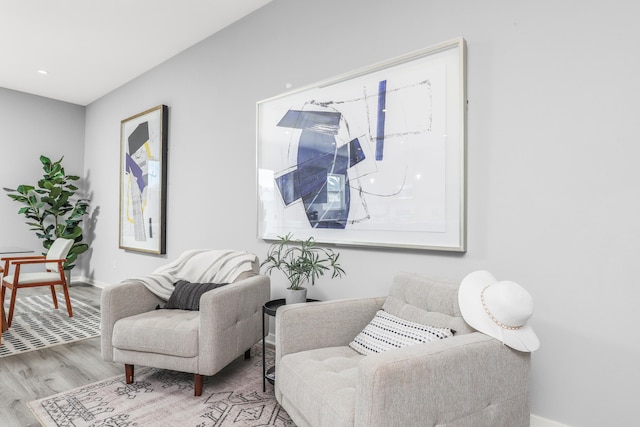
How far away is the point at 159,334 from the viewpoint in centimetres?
207

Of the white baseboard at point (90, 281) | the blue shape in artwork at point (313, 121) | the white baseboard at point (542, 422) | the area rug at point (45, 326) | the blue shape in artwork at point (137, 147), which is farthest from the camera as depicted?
the white baseboard at point (90, 281)

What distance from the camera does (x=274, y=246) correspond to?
9.66 ft

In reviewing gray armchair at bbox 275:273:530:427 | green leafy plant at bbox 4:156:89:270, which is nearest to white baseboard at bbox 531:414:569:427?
gray armchair at bbox 275:273:530:427

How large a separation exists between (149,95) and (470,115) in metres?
3.67

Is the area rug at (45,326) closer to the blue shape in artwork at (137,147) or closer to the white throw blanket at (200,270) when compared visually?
the white throw blanket at (200,270)

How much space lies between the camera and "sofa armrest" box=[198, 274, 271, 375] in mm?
2020

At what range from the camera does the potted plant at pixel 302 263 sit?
2.19 metres

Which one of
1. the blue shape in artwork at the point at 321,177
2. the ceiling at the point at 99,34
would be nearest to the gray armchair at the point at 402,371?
the blue shape in artwork at the point at 321,177

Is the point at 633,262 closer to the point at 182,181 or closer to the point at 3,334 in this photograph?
the point at 182,181

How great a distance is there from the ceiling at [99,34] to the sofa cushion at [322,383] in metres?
2.68

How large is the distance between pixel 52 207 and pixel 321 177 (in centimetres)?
448

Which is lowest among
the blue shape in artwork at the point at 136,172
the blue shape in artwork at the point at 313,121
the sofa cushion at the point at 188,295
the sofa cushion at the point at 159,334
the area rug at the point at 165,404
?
the area rug at the point at 165,404

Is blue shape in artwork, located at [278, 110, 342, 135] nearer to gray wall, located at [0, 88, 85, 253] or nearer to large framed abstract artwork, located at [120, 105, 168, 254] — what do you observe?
large framed abstract artwork, located at [120, 105, 168, 254]

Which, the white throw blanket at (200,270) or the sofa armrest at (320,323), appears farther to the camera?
the white throw blanket at (200,270)
